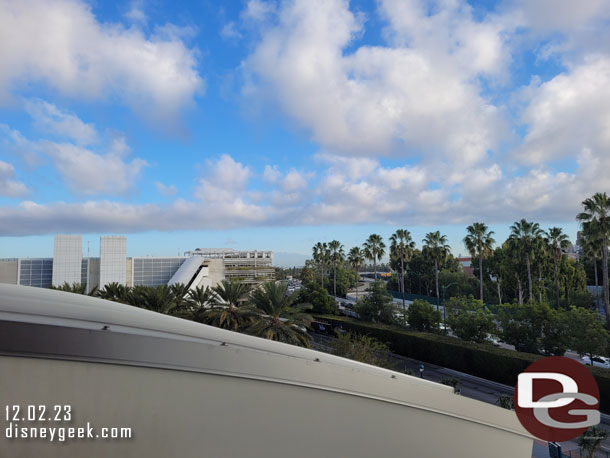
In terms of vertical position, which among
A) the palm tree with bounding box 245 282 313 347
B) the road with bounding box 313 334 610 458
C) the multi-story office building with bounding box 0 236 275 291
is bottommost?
the road with bounding box 313 334 610 458

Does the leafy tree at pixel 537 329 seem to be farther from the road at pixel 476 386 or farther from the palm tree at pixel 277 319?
the palm tree at pixel 277 319

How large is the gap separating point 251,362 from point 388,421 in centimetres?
304

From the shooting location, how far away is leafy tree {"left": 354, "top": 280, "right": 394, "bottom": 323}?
129ft

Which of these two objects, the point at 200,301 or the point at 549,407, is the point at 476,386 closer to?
the point at 549,407

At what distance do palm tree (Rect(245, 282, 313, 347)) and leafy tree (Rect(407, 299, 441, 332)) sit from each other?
18648 millimetres

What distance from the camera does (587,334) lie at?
22.8 metres

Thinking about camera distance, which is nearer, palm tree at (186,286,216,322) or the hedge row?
the hedge row

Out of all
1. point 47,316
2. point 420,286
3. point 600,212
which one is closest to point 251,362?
point 47,316

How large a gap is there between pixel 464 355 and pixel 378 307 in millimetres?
13045

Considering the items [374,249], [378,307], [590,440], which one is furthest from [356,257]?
[590,440]

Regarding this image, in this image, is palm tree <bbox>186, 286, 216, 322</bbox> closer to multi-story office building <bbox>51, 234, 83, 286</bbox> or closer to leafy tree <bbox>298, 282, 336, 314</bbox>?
leafy tree <bbox>298, 282, 336, 314</bbox>

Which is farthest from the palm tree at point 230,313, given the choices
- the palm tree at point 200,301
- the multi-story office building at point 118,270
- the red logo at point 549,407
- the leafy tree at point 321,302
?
the multi-story office building at point 118,270

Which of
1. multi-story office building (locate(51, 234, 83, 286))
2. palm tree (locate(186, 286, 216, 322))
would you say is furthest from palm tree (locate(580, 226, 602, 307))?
multi-story office building (locate(51, 234, 83, 286))

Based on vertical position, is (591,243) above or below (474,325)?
above
